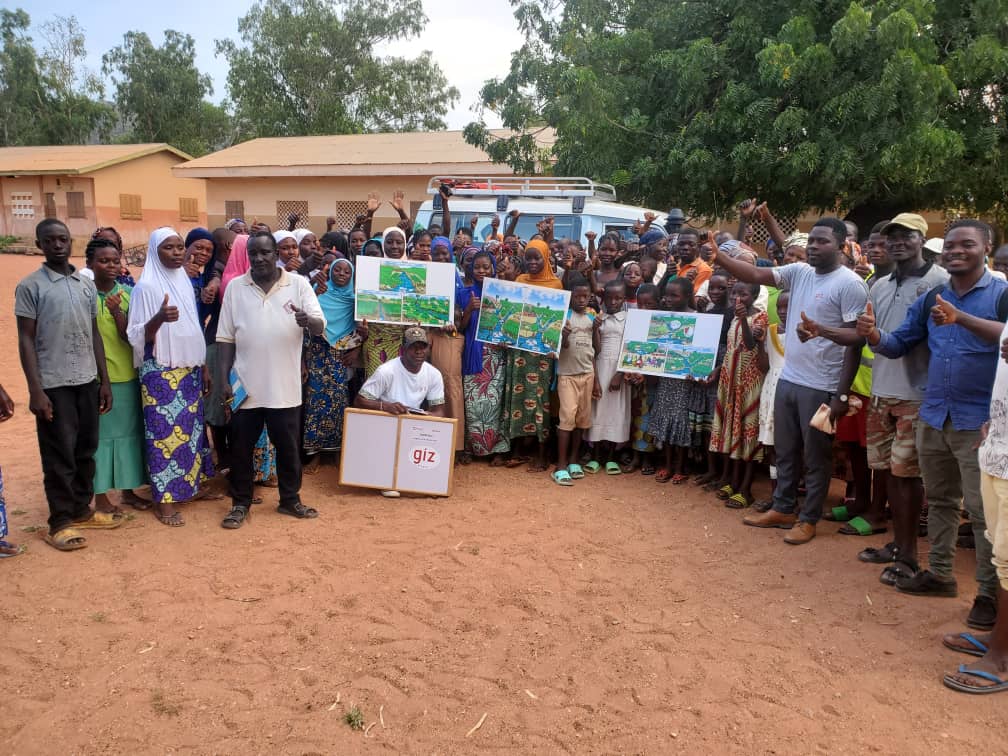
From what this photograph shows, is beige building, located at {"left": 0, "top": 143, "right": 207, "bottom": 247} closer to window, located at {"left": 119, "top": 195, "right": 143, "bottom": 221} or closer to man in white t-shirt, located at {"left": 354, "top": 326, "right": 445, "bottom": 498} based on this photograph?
window, located at {"left": 119, "top": 195, "right": 143, "bottom": 221}

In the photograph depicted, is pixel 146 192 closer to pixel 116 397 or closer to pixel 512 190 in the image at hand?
pixel 512 190

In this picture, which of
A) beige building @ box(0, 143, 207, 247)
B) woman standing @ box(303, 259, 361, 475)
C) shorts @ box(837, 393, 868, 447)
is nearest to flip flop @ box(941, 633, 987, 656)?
shorts @ box(837, 393, 868, 447)

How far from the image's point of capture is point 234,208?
77.4ft

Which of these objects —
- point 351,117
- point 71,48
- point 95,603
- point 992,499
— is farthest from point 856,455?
point 71,48

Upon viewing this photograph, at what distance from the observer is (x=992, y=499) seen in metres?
3.49

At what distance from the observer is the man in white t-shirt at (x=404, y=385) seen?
6.05 m

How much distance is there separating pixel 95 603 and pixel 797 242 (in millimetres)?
5457

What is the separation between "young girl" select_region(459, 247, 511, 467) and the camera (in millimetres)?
6633

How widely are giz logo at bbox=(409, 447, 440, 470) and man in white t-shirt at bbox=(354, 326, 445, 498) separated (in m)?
0.28

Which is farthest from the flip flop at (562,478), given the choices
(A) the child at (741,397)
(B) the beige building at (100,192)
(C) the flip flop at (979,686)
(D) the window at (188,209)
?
(D) the window at (188,209)

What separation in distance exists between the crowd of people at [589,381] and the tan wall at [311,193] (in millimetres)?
14051

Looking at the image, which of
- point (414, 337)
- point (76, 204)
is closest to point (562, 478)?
point (414, 337)

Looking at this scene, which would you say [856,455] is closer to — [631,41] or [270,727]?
[270,727]

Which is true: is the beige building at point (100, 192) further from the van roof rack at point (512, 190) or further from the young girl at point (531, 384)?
the young girl at point (531, 384)
